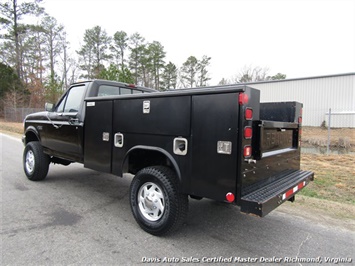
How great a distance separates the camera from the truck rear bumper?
251cm

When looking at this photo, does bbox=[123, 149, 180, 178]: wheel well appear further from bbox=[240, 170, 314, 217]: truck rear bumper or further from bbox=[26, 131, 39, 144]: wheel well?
bbox=[26, 131, 39, 144]: wheel well

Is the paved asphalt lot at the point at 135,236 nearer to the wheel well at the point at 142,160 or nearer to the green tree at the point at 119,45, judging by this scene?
the wheel well at the point at 142,160

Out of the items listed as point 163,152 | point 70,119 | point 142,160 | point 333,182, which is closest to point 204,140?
point 163,152

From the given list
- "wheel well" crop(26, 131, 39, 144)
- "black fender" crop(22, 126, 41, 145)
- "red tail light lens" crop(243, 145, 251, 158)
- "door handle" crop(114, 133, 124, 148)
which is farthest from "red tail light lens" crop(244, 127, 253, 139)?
"wheel well" crop(26, 131, 39, 144)

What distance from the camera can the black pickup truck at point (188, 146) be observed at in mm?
2617

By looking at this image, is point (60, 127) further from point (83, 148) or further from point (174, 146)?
point (174, 146)

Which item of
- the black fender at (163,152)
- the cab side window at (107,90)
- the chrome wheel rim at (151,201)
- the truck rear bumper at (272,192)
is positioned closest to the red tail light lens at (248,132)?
the truck rear bumper at (272,192)

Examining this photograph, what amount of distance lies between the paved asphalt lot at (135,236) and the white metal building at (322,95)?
18356 mm

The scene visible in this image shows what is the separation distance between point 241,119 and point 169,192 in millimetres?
1250

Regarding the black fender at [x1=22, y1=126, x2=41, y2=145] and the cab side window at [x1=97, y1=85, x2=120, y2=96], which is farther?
the black fender at [x1=22, y1=126, x2=41, y2=145]

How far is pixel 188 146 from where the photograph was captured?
2.94 meters

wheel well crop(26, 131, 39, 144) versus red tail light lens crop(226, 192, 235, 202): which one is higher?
wheel well crop(26, 131, 39, 144)

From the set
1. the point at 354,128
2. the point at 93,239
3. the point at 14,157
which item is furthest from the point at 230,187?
the point at 354,128

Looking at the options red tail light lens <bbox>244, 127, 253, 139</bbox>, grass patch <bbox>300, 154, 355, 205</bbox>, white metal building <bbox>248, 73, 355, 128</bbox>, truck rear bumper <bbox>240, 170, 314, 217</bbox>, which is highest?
Answer: white metal building <bbox>248, 73, 355, 128</bbox>
